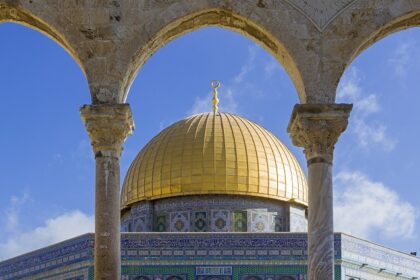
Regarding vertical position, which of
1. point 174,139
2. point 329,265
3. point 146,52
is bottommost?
point 329,265

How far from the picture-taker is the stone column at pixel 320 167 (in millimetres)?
13359

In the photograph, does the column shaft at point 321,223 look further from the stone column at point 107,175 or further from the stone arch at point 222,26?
the stone column at point 107,175

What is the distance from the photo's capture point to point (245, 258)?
31531 millimetres

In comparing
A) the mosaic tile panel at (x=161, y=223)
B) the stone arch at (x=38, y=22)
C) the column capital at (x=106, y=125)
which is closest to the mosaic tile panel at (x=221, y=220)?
the mosaic tile panel at (x=161, y=223)

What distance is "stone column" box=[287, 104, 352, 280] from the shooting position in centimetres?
1336

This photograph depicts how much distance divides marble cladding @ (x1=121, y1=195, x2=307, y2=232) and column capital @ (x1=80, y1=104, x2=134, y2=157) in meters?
20.7

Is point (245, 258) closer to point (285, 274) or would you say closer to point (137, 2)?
point (285, 274)

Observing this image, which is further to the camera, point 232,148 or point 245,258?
point 232,148

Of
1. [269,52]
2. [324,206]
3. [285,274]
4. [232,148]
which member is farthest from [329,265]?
[232,148]

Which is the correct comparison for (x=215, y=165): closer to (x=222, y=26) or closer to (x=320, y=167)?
(x=222, y=26)

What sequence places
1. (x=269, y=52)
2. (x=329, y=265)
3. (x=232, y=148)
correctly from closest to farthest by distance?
(x=329, y=265) → (x=269, y=52) → (x=232, y=148)

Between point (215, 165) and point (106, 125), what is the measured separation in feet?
→ 68.0

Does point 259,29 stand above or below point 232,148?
Result: below

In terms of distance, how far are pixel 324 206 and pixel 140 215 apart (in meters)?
21.9
